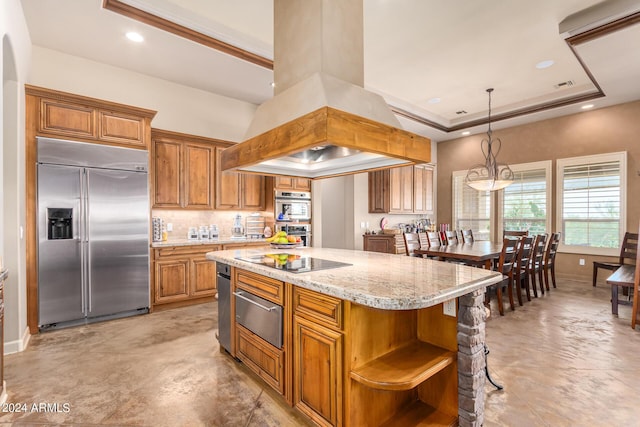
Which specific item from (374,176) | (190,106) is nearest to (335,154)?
(190,106)

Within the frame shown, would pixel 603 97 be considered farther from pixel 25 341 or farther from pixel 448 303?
pixel 25 341

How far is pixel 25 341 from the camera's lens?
3.07m

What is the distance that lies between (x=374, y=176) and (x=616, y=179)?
4.25 m

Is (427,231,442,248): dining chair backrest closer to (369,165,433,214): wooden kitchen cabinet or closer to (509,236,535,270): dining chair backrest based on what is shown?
(509,236,535,270): dining chair backrest

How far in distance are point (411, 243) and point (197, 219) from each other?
3.38 m

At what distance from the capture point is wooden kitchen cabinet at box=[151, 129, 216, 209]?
4.40 meters

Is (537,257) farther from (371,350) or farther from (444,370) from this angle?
(371,350)

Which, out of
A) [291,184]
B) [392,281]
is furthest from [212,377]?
[291,184]

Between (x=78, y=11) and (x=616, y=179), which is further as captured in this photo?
(x=616, y=179)

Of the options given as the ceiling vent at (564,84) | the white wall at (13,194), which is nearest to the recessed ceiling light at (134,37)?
the white wall at (13,194)

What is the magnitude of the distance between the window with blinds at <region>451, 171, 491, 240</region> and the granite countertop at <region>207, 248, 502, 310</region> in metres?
5.52

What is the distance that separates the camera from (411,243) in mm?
4625

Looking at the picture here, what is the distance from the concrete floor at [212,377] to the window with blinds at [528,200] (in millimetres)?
2919

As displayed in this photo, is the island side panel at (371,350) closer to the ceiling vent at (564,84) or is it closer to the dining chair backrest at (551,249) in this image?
the dining chair backrest at (551,249)
